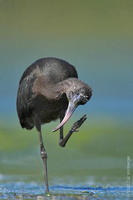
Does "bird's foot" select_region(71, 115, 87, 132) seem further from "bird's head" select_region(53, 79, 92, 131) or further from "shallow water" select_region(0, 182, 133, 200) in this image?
"shallow water" select_region(0, 182, 133, 200)

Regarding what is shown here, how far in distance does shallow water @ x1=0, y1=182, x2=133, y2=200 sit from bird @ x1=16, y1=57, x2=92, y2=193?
22 centimetres

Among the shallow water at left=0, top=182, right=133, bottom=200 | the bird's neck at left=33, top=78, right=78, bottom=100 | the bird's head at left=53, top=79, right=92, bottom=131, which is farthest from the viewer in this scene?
the bird's neck at left=33, top=78, right=78, bottom=100

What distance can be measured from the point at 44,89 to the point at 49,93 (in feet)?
0.43

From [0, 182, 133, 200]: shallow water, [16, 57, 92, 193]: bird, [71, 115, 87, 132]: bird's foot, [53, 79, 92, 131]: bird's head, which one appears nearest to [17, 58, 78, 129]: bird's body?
[16, 57, 92, 193]: bird

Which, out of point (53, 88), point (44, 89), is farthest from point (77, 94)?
point (44, 89)

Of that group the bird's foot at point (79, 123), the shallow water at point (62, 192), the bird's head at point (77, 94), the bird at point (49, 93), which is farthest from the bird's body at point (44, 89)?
the shallow water at point (62, 192)

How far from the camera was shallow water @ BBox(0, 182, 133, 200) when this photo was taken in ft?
34.4

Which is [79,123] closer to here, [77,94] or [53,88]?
[53,88]

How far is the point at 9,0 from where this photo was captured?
1862 cm

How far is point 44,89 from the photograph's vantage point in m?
11.6

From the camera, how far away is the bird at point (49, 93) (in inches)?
433

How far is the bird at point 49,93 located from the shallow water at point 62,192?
22 cm

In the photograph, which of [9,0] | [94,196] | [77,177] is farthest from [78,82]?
[9,0]

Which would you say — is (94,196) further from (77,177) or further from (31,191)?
(77,177)
